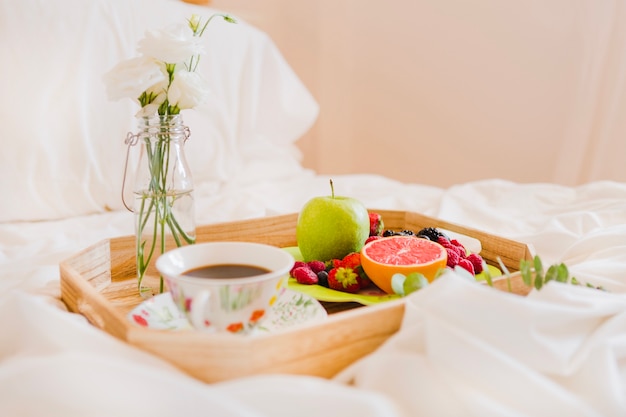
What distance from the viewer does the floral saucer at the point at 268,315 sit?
27.6 inches

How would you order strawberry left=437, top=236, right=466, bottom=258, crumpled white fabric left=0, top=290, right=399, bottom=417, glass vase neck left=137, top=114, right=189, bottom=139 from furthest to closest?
1. strawberry left=437, top=236, right=466, bottom=258
2. glass vase neck left=137, top=114, right=189, bottom=139
3. crumpled white fabric left=0, top=290, right=399, bottom=417

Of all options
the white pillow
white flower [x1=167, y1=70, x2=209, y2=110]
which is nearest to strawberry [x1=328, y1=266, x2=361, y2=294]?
white flower [x1=167, y1=70, x2=209, y2=110]

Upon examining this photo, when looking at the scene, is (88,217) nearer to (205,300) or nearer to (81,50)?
(81,50)

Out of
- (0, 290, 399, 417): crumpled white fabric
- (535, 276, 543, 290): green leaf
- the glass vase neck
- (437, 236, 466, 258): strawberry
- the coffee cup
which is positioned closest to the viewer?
(0, 290, 399, 417): crumpled white fabric

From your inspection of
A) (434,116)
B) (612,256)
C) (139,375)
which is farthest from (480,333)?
(434,116)

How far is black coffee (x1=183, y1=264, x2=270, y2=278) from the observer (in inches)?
26.2

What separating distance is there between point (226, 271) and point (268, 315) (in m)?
0.08

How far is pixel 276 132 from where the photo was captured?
6.61 ft

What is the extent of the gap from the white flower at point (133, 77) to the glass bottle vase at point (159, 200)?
9cm

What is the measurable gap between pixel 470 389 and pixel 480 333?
0.07 meters

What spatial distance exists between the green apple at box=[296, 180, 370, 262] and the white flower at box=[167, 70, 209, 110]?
0.94 ft

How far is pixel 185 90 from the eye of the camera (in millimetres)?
777

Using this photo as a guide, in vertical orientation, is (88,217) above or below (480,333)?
below

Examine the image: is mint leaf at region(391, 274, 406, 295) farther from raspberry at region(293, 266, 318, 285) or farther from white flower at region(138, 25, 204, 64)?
white flower at region(138, 25, 204, 64)
